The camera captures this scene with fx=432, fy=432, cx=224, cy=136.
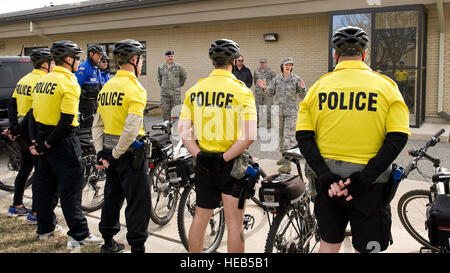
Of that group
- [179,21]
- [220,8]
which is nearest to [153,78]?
[179,21]

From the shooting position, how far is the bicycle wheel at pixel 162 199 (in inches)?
198

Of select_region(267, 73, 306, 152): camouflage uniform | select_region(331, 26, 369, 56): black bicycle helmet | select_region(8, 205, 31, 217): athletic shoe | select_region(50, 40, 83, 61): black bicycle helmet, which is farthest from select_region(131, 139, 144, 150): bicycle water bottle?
select_region(267, 73, 306, 152): camouflage uniform

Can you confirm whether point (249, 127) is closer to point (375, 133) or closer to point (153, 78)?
point (375, 133)

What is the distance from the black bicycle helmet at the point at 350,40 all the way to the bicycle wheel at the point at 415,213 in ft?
7.02

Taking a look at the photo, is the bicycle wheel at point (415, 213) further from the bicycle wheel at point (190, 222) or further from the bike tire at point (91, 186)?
the bike tire at point (91, 186)

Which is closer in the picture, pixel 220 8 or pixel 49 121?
pixel 49 121

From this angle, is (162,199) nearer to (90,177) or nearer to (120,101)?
(90,177)

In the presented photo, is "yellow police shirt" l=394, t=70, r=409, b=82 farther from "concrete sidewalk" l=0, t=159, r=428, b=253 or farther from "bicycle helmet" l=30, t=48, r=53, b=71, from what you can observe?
"bicycle helmet" l=30, t=48, r=53, b=71

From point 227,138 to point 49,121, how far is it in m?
2.06

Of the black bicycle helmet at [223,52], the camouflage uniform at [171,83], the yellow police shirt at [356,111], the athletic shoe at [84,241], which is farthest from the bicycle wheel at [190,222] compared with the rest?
the camouflage uniform at [171,83]

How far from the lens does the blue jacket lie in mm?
6285

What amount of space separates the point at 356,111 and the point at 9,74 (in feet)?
28.0

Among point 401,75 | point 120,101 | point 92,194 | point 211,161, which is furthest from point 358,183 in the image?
point 401,75

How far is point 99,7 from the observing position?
16.6 m
